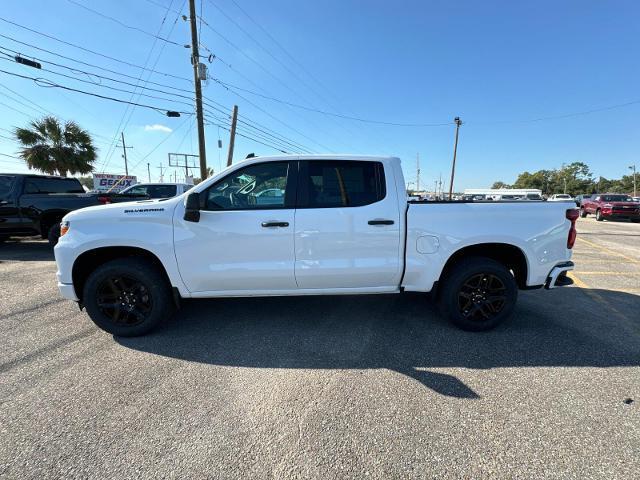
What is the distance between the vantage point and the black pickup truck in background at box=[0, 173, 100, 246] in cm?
729

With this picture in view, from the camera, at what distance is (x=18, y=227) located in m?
7.41

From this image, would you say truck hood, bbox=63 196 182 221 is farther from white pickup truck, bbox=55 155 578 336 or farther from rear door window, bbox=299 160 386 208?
rear door window, bbox=299 160 386 208

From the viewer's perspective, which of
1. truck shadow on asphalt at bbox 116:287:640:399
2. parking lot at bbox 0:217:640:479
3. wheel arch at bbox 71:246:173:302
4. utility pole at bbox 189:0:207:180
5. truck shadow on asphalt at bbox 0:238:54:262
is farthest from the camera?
utility pole at bbox 189:0:207:180

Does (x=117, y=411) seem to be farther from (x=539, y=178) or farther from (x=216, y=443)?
(x=539, y=178)

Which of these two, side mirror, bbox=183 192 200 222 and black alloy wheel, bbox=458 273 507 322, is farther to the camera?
black alloy wheel, bbox=458 273 507 322

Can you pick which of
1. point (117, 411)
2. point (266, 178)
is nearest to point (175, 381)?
point (117, 411)

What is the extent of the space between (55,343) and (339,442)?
317 cm

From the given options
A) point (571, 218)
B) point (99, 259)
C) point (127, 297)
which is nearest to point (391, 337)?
point (571, 218)

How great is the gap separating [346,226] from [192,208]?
4.96 ft

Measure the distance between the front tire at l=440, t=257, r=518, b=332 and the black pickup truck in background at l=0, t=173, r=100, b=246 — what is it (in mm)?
7698

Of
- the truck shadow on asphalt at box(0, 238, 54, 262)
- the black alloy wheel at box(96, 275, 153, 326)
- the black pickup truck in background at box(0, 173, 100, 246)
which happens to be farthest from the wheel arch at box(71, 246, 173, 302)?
the truck shadow on asphalt at box(0, 238, 54, 262)

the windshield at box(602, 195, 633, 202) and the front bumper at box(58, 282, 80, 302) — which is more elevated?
the windshield at box(602, 195, 633, 202)

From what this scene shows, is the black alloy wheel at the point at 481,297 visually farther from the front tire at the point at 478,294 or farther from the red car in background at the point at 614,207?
the red car in background at the point at 614,207

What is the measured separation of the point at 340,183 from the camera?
11.0 feet
